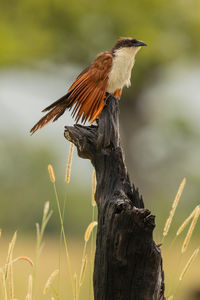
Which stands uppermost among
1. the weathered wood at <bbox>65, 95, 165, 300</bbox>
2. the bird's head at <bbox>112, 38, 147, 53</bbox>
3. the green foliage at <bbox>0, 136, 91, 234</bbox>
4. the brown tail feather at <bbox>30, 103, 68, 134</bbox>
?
the green foliage at <bbox>0, 136, 91, 234</bbox>

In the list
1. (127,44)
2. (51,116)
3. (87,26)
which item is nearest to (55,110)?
(51,116)

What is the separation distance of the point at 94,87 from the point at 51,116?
38 centimetres

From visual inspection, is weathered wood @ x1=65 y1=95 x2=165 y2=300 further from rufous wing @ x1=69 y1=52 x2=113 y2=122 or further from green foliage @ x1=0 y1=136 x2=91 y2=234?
green foliage @ x1=0 y1=136 x2=91 y2=234

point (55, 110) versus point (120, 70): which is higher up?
point (120, 70)

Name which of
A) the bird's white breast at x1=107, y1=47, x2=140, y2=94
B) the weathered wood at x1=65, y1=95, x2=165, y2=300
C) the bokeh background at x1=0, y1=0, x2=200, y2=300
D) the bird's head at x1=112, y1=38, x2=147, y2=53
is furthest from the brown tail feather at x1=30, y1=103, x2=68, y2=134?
the bokeh background at x1=0, y1=0, x2=200, y2=300

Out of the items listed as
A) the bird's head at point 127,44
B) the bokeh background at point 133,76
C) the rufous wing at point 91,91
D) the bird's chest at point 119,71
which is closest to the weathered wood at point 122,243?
the rufous wing at point 91,91

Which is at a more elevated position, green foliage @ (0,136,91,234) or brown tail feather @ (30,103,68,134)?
green foliage @ (0,136,91,234)

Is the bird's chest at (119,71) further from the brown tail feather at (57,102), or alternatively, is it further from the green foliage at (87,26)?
the green foliage at (87,26)

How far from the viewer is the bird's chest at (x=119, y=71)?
3.40 meters

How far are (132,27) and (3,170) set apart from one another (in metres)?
4.71

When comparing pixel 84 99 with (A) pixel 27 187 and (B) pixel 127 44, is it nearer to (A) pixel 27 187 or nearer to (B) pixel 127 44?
(B) pixel 127 44

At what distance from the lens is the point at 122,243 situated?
7.44 feet

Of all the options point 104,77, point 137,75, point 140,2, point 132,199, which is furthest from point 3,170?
point 132,199

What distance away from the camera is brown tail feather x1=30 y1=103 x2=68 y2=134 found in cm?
309
